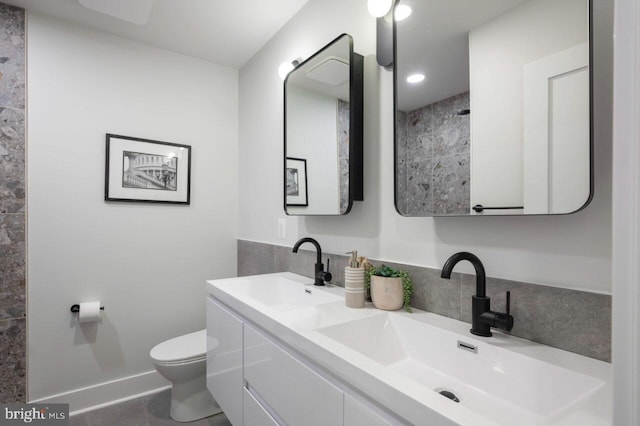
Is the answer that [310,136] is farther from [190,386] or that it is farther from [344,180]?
[190,386]

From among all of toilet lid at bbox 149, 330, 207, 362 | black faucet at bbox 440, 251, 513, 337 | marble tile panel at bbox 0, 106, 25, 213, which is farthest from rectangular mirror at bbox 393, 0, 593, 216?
marble tile panel at bbox 0, 106, 25, 213

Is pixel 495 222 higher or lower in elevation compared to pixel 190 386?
higher

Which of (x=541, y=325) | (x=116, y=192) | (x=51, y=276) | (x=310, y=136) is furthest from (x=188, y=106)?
(x=541, y=325)

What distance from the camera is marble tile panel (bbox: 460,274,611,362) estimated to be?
31.0 inches

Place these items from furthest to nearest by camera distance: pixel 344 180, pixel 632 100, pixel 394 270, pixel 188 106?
Result: 1. pixel 188 106
2. pixel 344 180
3. pixel 394 270
4. pixel 632 100

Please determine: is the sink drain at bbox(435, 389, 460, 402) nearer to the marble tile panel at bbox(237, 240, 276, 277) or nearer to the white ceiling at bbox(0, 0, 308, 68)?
the marble tile panel at bbox(237, 240, 276, 277)

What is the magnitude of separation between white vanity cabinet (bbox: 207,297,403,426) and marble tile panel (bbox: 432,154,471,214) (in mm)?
662

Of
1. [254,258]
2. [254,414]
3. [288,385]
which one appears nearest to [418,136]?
[288,385]

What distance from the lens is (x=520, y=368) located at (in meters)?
0.81

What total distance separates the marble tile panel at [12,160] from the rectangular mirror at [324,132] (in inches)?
60.6

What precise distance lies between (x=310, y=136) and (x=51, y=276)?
179 centimetres

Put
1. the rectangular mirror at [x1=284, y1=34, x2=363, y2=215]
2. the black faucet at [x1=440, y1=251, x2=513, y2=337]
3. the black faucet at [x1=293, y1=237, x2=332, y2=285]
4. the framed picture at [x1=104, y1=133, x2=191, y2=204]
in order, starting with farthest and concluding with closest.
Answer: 1. the framed picture at [x1=104, y1=133, x2=191, y2=204]
2. the black faucet at [x1=293, y1=237, x2=332, y2=285]
3. the rectangular mirror at [x1=284, y1=34, x2=363, y2=215]
4. the black faucet at [x1=440, y1=251, x2=513, y2=337]

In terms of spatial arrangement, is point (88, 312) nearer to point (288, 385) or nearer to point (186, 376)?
point (186, 376)

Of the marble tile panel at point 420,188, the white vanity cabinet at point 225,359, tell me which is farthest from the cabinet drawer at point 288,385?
the marble tile panel at point 420,188
